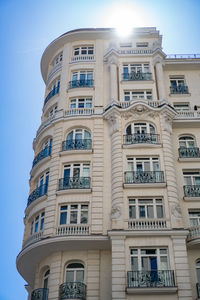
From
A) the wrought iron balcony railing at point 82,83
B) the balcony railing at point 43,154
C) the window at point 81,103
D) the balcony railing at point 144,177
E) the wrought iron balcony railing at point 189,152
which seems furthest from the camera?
the wrought iron balcony railing at point 82,83

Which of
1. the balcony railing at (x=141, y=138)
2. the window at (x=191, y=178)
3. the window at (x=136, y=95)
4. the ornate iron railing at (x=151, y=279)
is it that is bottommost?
the ornate iron railing at (x=151, y=279)

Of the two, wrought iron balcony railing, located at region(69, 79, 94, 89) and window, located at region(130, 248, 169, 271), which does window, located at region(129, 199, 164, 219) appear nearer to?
window, located at region(130, 248, 169, 271)

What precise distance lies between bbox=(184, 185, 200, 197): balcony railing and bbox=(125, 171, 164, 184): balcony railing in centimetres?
216

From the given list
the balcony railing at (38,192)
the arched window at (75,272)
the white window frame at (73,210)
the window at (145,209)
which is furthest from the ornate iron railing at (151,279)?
the balcony railing at (38,192)

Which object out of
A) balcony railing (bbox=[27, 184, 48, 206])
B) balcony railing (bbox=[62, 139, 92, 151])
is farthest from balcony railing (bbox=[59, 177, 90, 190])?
balcony railing (bbox=[62, 139, 92, 151])

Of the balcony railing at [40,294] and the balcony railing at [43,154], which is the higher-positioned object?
the balcony railing at [43,154]

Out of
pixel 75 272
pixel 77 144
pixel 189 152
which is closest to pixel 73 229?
pixel 75 272

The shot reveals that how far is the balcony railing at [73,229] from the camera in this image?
919 inches

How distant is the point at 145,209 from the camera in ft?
79.8

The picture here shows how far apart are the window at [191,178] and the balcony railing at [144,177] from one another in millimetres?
2739

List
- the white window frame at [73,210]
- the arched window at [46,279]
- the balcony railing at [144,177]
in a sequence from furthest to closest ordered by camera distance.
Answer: the balcony railing at [144,177] < the white window frame at [73,210] < the arched window at [46,279]

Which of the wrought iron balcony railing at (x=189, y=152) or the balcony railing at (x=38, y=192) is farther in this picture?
Answer: the wrought iron balcony railing at (x=189, y=152)

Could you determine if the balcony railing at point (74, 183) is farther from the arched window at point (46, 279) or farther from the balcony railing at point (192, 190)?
the balcony railing at point (192, 190)

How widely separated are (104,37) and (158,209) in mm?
19549
